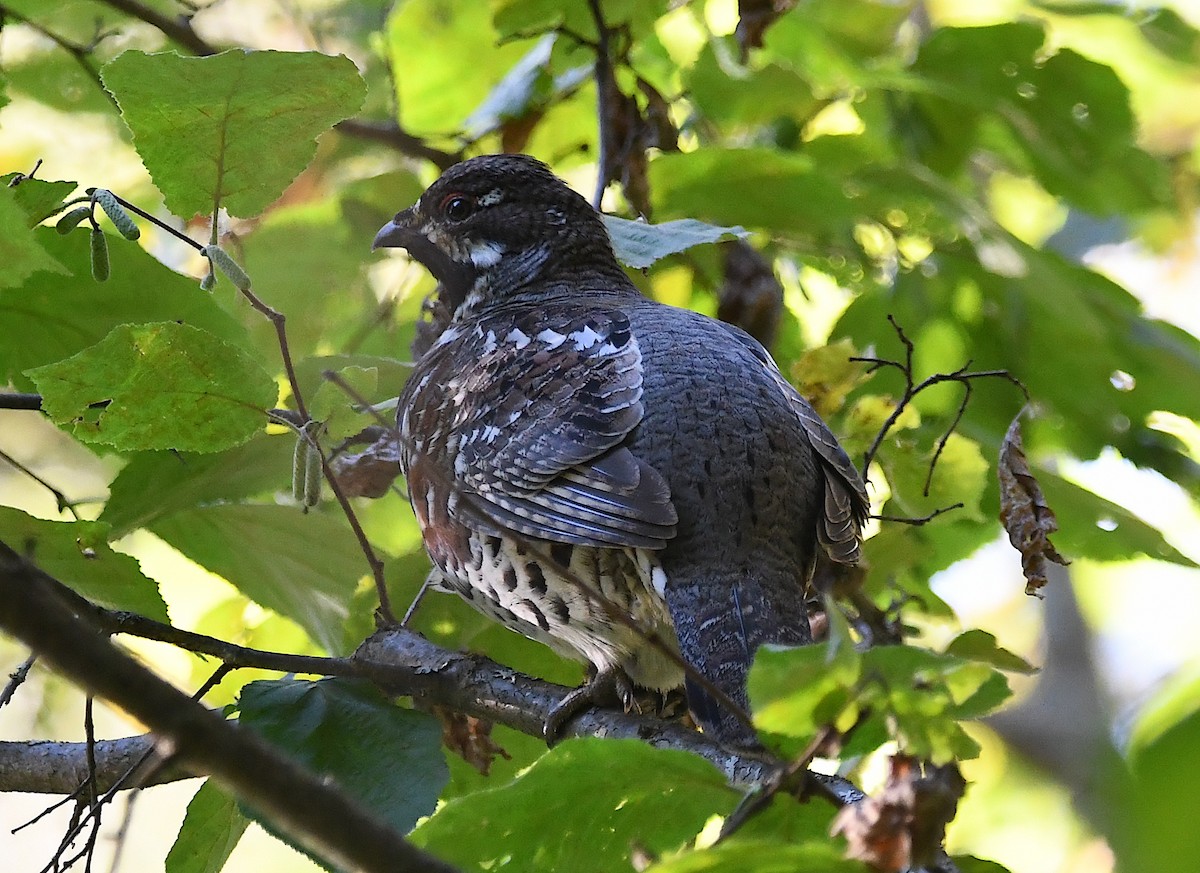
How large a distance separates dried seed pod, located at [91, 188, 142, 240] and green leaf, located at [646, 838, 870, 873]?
5.37ft

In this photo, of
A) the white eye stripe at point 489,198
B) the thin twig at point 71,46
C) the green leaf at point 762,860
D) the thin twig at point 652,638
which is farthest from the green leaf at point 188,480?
the green leaf at point 762,860

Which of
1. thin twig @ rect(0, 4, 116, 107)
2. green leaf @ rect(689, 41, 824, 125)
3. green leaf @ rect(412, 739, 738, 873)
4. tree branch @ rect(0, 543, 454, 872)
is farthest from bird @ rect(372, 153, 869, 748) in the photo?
thin twig @ rect(0, 4, 116, 107)

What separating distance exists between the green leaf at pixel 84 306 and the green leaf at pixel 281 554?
18.4 inches

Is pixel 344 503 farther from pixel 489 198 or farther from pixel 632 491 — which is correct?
pixel 489 198

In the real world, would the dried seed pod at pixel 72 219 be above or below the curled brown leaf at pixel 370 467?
above

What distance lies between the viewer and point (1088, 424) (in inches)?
163

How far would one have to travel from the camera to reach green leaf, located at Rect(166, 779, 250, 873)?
2.64 metres

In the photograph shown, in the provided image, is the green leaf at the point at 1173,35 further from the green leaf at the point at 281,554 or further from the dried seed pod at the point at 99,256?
the dried seed pod at the point at 99,256

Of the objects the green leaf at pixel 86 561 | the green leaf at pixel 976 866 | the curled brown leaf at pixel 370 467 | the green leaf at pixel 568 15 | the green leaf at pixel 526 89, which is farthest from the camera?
the green leaf at pixel 526 89

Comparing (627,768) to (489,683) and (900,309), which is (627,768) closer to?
(489,683)

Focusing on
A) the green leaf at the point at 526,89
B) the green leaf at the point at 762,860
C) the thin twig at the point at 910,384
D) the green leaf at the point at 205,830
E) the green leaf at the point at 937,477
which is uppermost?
the green leaf at the point at 526,89

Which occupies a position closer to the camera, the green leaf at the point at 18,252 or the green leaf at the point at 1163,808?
the green leaf at the point at 1163,808

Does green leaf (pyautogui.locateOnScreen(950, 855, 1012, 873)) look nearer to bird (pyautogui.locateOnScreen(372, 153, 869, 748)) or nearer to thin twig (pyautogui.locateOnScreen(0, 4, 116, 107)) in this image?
bird (pyautogui.locateOnScreen(372, 153, 869, 748))

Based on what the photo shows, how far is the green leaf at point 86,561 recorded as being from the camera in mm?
2561
